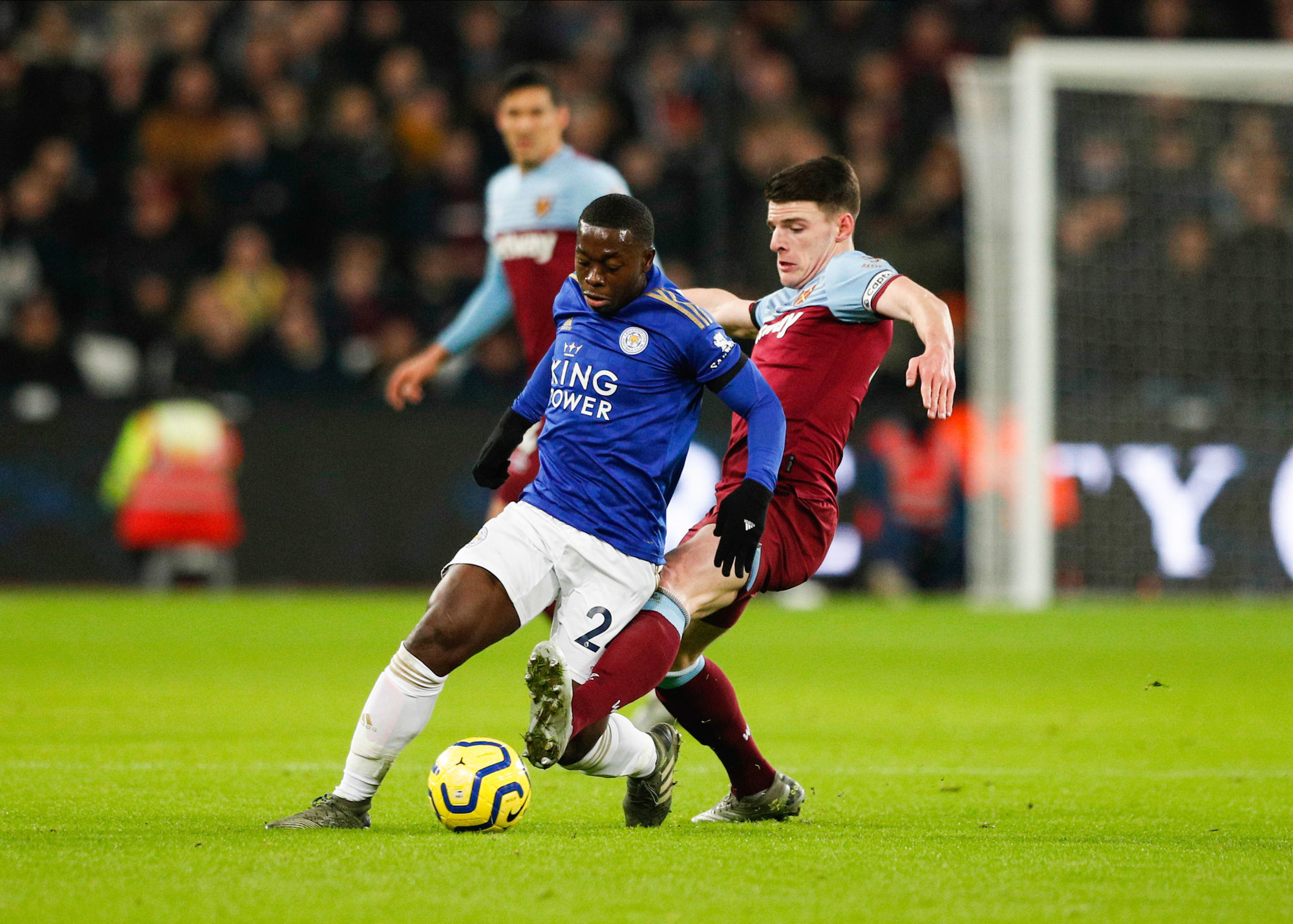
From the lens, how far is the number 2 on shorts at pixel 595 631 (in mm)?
4496

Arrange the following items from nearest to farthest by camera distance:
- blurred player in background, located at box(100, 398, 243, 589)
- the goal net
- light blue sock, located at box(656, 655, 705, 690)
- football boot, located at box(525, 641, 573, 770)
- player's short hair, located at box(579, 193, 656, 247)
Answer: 1. football boot, located at box(525, 641, 573, 770)
2. player's short hair, located at box(579, 193, 656, 247)
3. light blue sock, located at box(656, 655, 705, 690)
4. the goal net
5. blurred player in background, located at box(100, 398, 243, 589)

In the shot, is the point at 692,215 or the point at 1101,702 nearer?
the point at 1101,702

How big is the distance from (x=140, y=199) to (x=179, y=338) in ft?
4.29

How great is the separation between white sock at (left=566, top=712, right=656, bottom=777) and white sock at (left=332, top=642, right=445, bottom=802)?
1.34ft

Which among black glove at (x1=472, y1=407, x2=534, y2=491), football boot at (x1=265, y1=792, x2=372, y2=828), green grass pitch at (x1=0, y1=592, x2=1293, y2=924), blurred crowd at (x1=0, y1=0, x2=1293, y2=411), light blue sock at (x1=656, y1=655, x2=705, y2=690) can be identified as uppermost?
blurred crowd at (x1=0, y1=0, x2=1293, y2=411)

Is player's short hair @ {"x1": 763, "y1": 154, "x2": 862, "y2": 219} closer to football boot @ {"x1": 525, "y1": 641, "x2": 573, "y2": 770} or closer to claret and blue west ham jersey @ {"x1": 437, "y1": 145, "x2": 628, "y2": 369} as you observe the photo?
claret and blue west ham jersey @ {"x1": 437, "y1": 145, "x2": 628, "y2": 369}

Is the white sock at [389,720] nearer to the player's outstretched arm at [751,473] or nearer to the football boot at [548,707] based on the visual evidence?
the football boot at [548,707]

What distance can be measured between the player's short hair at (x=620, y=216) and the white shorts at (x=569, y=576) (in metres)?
0.77

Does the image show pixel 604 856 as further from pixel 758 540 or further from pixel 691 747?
pixel 691 747

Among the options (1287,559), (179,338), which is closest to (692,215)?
(179,338)

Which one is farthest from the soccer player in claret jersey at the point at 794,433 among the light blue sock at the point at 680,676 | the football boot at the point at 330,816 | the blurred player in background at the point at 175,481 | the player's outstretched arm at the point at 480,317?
the blurred player in background at the point at 175,481

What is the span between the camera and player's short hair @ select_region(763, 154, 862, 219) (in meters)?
5.01

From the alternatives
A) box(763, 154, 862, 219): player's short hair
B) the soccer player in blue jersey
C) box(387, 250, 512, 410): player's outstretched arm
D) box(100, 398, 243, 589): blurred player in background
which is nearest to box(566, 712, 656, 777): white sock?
the soccer player in blue jersey

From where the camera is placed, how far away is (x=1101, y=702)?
7926 millimetres
